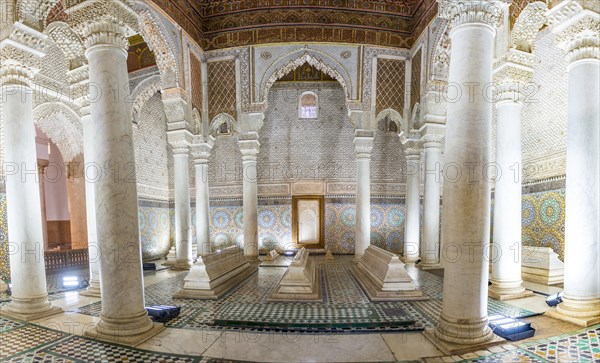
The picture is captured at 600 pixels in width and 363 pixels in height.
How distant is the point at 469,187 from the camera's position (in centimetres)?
300

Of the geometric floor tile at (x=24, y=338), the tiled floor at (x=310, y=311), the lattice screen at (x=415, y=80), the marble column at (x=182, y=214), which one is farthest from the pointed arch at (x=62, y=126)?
the lattice screen at (x=415, y=80)

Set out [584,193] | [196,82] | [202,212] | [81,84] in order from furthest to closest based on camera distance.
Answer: [202,212] < [196,82] < [81,84] < [584,193]

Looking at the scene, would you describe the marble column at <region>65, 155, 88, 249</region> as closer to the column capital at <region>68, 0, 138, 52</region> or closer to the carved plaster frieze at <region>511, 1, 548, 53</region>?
the column capital at <region>68, 0, 138, 52</region>

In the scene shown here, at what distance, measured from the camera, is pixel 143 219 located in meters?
10.1

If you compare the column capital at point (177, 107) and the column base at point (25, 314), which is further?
the column capital at point (177, 107)

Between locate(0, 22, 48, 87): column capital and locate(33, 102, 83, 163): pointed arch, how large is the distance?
4.37 metres

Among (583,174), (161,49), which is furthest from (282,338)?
(161,49)

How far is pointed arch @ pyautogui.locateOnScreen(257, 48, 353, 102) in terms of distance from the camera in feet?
26.6

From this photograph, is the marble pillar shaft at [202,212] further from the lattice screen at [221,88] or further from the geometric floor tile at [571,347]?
the geometric floor tile at [571,347]

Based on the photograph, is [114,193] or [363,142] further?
[363,142]

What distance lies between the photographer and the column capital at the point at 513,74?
4758 mm

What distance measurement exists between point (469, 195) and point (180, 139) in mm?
6688

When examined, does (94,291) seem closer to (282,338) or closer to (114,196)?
(114,196)

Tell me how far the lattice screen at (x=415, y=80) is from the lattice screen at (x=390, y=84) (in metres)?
0.23
